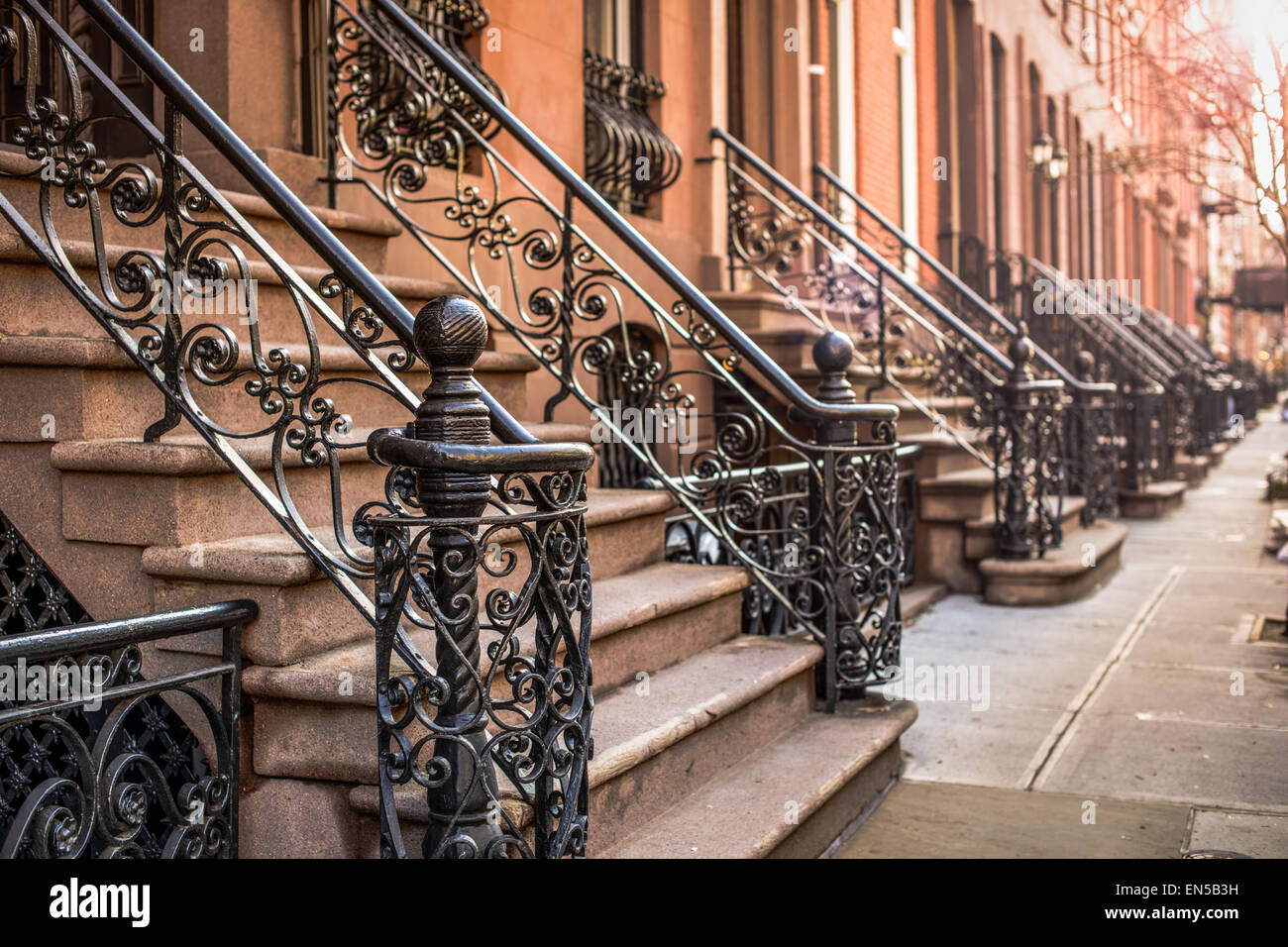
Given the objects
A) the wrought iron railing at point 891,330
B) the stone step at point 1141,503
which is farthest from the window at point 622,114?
the stone step at point 1141,503

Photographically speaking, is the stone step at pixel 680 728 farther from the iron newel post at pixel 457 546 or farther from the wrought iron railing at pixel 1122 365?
the wrought iron railing at pixel 1122 365

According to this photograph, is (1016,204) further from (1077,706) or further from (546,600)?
(546,600)

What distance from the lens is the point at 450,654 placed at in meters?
2.65

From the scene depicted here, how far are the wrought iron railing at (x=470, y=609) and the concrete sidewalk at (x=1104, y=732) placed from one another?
157 centimetres

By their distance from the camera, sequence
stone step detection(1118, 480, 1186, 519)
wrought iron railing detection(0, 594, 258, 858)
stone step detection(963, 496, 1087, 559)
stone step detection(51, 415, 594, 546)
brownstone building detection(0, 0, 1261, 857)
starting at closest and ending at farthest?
wrought iron railing detection(0, 594, 258, 858)
brownstone building detection(0, 0, 1261, 857)
stone step detection(51, 415, 594, 546)
stone step detection(963, 496, 1087, 559)
stone step detection(1118, 480, 1186, 519)

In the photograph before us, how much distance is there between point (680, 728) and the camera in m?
3.68

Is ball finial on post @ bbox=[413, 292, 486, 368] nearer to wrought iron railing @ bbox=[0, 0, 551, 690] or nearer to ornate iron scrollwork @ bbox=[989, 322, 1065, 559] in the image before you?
wrought iron railing @ bbox=[0, 0, 551, 690]

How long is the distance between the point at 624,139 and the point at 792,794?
5361mm

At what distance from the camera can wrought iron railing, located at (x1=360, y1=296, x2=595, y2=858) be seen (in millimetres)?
2617

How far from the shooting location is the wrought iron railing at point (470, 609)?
2617mm

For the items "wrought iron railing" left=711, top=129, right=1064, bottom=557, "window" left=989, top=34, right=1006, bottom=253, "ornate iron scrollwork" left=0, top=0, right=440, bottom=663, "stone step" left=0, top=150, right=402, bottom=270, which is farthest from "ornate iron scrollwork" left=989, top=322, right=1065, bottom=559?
"window" left=989, top=34, right=1006, bottom=253

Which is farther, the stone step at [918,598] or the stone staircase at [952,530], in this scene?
the stone staircase at [952,530]

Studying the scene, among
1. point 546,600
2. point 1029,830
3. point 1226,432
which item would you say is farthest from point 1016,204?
point 546,600

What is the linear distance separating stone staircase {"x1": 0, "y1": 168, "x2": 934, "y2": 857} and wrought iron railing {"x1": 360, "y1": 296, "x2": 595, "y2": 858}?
254mm
